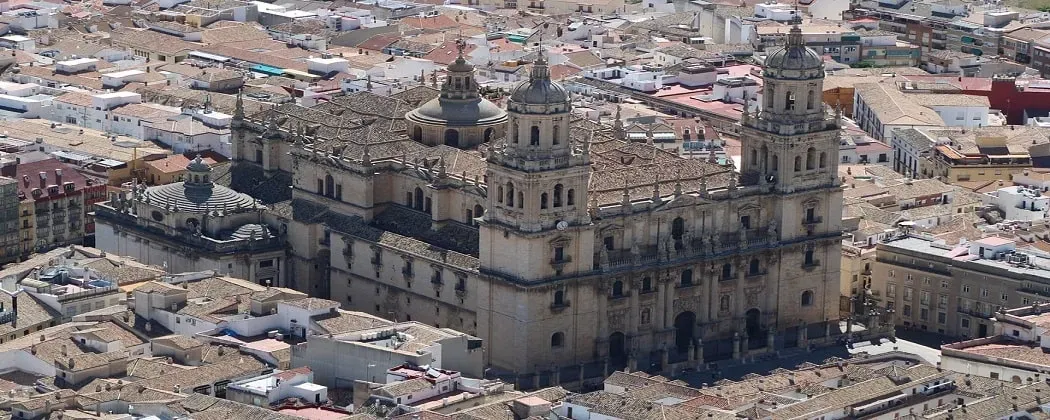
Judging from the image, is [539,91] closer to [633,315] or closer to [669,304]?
[633,315]

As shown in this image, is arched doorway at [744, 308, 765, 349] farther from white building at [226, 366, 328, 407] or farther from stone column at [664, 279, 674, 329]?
white building at [226, 366, 328, 407]

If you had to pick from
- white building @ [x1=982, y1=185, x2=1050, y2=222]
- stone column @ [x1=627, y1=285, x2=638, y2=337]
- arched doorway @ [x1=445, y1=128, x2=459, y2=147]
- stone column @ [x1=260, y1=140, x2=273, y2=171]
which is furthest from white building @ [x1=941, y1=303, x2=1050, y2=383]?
stone column @ [x1=260, y1=140, x2=273, y2=171]

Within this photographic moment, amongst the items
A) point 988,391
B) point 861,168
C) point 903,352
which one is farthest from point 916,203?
point 988,391

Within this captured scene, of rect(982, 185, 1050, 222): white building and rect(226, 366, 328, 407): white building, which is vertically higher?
rect(226, 366, 328, 407): white building

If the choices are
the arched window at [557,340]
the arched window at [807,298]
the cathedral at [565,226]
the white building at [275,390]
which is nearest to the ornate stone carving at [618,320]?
the cathedral at [565,226]

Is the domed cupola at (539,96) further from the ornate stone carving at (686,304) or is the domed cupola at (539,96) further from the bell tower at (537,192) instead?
the ornate stone carving at (686,304)

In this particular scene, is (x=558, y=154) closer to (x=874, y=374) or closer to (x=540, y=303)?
(x=540, y=303)
